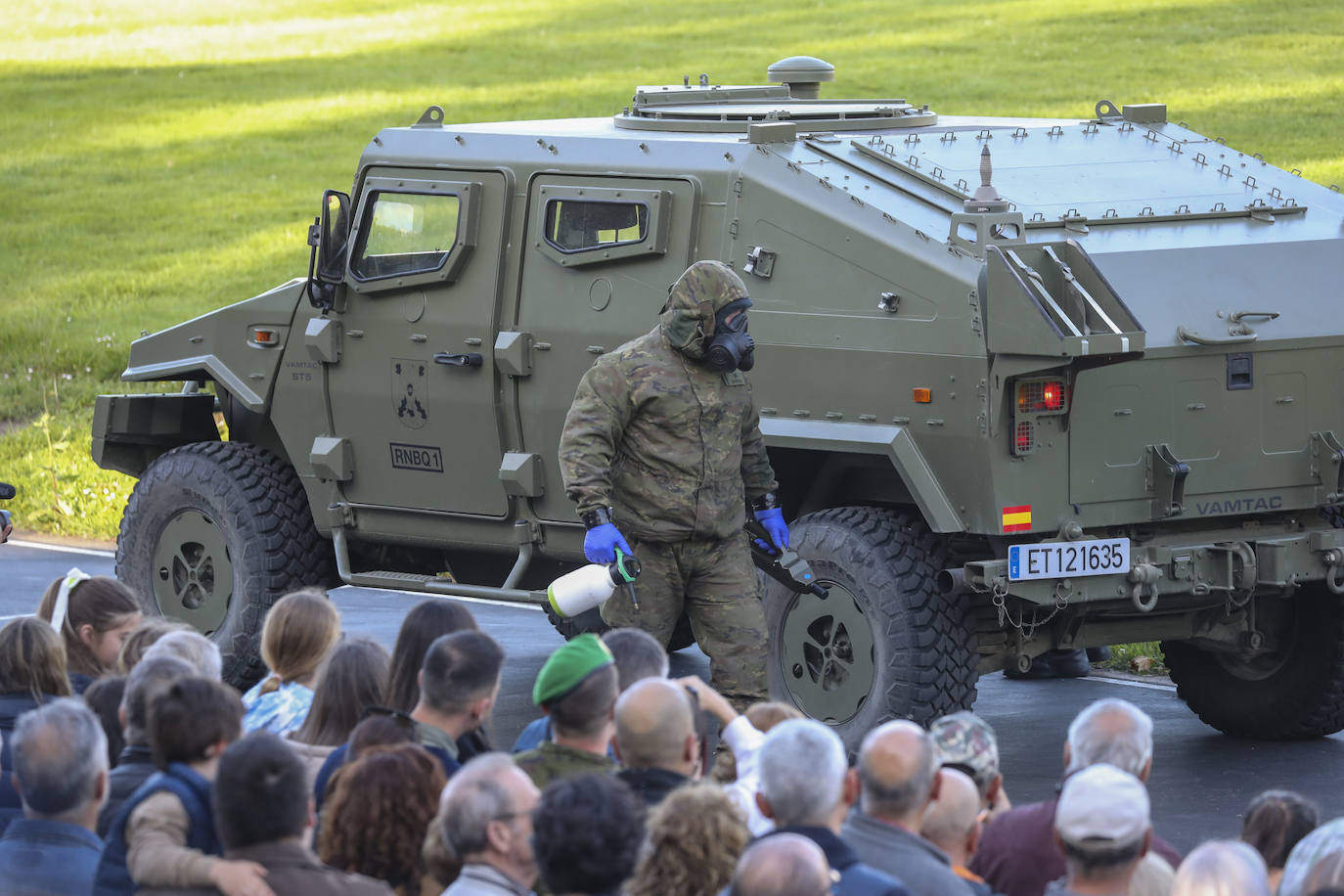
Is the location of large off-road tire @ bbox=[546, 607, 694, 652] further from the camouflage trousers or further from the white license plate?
the white license plate

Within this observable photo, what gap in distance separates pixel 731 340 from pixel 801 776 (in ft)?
12.1

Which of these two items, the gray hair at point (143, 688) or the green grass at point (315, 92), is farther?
the green grass at point (315, 92)

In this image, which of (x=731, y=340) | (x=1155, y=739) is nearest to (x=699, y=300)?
(x=731, y=340)

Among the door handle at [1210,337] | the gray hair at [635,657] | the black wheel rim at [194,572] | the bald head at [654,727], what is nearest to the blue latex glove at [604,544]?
the gray hair at [635,657]

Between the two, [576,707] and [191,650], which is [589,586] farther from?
[576,707]

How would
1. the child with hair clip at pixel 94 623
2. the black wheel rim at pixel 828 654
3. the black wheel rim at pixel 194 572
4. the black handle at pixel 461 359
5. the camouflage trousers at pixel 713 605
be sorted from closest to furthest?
the child with hair clip at pixel 94 623 → the camouflage trousers at pixel 713 605 → the black wheel rim at pixel 828 654 → the black handle at pixel 461 359 → the black wheel rim at pixel 194 572

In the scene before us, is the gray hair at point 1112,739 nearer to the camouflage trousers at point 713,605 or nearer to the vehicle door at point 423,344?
the camouflage trousers at point 713,605

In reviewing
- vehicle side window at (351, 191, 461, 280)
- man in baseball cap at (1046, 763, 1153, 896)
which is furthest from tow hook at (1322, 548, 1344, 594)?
man in baseball cap at (1046, 763, 1153, 896)

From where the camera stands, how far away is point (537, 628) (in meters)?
12.9

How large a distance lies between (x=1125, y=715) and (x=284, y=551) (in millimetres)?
6024

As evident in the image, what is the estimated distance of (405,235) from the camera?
34.9ft

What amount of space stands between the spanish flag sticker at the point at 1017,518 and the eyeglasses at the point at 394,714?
9.90 ft

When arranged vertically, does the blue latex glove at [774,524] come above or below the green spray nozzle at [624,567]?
above

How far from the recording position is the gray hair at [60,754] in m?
5.53
